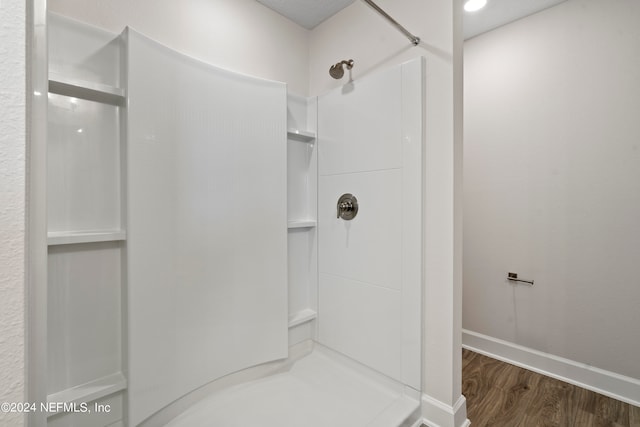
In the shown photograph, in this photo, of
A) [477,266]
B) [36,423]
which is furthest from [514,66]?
[36,423]

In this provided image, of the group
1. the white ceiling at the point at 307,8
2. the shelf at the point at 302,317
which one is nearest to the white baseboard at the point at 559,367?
the shelf at the point at 302,317

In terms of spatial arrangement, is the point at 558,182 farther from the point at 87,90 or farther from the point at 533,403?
the point at 87,90

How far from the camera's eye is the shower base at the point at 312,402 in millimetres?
1234

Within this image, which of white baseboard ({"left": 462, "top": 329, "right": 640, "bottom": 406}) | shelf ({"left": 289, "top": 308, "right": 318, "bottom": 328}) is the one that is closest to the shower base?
shelf ({"left": 289, "top": 308, "right": 318, "bottom": 328})

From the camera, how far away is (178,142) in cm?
123

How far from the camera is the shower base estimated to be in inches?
48.6

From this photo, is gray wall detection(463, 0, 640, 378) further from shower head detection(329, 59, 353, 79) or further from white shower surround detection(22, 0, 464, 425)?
shower head detection(329, 59, 353, 79)

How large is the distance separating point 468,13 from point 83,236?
2.45m

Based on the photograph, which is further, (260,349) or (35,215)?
(260,349)

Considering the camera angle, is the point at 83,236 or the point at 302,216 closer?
the point at 83,236

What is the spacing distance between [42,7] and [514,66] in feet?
7.73

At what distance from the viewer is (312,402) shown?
137 cm

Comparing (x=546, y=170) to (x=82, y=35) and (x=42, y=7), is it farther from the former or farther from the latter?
(x=82, y=35)

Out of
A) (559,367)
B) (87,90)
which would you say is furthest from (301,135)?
(559,367)
